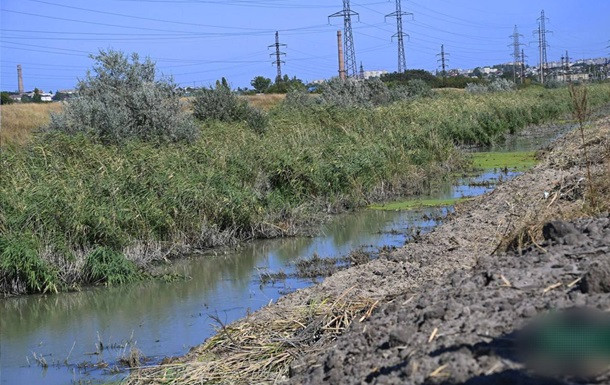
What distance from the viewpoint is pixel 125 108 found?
2780cm

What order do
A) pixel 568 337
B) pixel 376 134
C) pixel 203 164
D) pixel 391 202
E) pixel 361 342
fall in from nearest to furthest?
pixel 568 337 → pixel 361 342 → pixel 203 164 → pixel 391 202 → pixel 376 134

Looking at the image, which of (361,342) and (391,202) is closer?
(361,342)

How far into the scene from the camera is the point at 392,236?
61.5 ft

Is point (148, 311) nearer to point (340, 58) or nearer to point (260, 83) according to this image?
point (340, 58)

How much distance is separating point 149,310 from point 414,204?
10467 millimetres

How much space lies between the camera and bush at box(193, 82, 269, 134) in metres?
34.7

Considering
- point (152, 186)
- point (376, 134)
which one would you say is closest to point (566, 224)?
point (152, 186)

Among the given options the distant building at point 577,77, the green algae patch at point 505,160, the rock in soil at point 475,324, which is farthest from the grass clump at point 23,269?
the green algae patch at point 505,160

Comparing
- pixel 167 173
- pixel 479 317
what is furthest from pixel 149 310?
pixel 479 317

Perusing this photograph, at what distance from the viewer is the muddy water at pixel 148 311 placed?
1129cm

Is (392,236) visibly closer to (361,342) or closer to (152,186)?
(152,186)

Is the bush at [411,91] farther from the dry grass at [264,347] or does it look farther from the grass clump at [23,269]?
the dry grass at [264,347]

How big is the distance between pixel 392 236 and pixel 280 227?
2614 mm

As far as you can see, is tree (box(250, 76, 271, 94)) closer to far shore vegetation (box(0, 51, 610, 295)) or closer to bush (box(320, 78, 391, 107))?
bush (box(320, 78, 391, 107))
